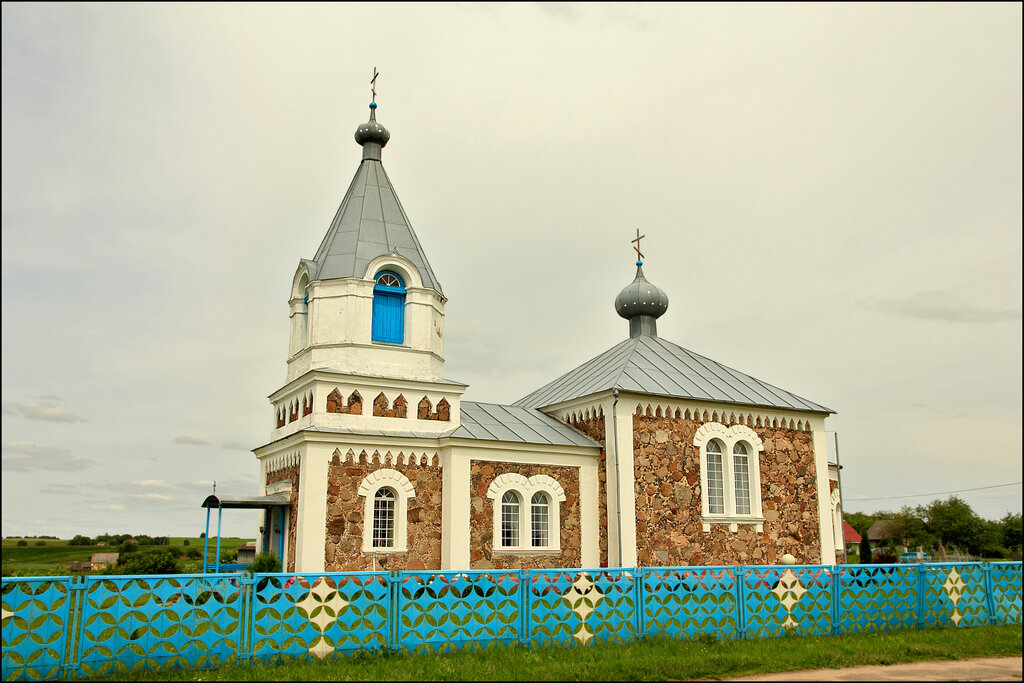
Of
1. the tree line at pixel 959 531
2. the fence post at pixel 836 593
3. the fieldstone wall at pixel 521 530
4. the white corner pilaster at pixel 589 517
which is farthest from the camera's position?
the tree line at pixel 959 531

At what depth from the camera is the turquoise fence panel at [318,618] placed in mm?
9398

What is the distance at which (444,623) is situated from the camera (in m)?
10.1

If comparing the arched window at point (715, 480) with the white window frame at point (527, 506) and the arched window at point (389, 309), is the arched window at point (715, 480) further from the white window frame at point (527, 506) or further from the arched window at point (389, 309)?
the arched window at point (389, 309)

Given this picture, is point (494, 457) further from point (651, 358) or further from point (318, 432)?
point (651, 358)

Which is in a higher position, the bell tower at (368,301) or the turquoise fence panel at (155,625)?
the bell tower at (368,301)

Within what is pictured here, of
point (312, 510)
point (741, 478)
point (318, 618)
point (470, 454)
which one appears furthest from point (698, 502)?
point (318, 618)

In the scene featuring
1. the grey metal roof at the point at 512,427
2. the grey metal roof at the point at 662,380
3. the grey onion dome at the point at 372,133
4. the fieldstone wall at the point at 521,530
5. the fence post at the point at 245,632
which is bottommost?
the fence post at the point at 245,632

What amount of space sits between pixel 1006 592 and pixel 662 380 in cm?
785

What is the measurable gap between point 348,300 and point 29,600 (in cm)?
844

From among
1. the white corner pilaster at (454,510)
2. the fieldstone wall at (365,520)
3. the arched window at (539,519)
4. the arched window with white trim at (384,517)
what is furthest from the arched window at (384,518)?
the arched window at (539,519)

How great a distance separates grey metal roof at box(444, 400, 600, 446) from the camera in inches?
650

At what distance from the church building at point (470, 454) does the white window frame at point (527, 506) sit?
0.10ft

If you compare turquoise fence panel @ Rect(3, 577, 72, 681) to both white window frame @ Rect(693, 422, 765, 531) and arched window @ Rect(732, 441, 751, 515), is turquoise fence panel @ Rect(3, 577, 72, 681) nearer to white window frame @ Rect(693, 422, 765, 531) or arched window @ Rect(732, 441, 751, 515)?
white window frame @ Rect(693, 422, 765, 531)

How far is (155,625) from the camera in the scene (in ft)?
29.6
